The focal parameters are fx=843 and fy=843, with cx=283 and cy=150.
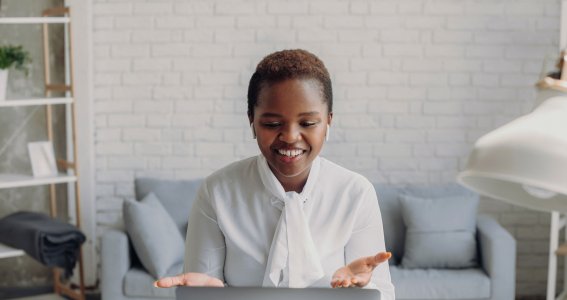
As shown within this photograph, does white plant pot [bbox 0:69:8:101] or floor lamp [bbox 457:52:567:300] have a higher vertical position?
floor lamp [bbox 457:52:567:300]

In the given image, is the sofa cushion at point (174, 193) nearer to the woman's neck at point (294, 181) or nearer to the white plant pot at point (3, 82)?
the white plant pot at point (3, 82)

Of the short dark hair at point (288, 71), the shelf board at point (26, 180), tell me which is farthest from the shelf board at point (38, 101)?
the short dark hair at point (288, 71)

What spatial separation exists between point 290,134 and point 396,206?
2.97 metres

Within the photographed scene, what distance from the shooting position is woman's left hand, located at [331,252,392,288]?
4.66 ft

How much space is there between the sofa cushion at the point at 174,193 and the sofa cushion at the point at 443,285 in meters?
1.14

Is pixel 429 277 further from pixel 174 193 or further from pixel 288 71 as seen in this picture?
pixel 288 71

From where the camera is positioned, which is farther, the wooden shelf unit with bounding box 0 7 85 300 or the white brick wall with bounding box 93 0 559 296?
the white brick wall with bounding box 93 0 559 296

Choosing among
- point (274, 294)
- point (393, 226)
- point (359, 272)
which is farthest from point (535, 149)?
point (393, 226)

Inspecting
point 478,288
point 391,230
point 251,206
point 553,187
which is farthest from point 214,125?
point 553,187

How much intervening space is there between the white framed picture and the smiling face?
320 centimetres

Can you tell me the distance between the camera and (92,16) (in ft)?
15.4

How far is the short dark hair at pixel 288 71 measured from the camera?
1.58 metres

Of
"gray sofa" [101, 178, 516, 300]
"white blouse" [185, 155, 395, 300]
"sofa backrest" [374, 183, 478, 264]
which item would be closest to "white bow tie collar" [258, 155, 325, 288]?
"white blouse" [185, 155, 395, 300]

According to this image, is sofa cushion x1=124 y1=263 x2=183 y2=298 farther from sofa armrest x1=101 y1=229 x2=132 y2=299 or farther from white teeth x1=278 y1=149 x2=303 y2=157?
white teeth x1=278 y1=149 x2=303 y2=157
